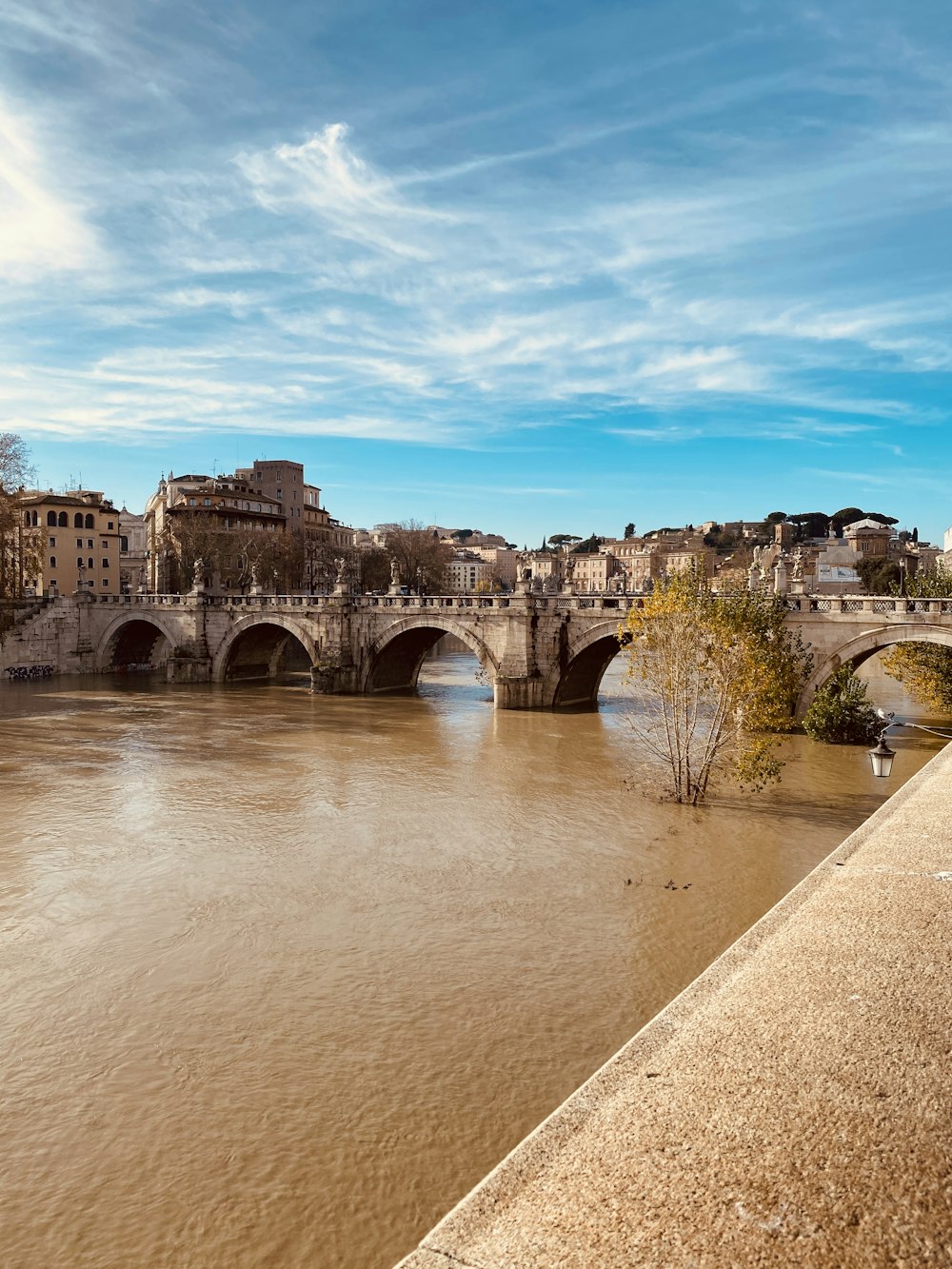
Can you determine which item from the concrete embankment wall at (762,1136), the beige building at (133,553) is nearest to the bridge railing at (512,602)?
the concrete embankment wall at (762,1136)

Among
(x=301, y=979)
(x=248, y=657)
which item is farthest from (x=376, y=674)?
(x=301, y=979)

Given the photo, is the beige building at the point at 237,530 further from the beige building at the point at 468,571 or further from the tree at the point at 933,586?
the beige building at the point at 468,571

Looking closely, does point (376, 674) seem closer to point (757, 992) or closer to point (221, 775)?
point (221, 775)

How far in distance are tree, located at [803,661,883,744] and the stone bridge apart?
4.38ft

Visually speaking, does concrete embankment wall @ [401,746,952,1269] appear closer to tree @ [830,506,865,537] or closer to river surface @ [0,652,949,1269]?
river surface @ [0,652,949,1269]

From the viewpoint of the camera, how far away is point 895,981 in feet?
23.7

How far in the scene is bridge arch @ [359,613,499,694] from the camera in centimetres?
3812

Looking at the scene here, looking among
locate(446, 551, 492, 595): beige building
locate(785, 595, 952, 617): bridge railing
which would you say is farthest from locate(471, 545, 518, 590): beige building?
locate(785, 595, 952, 617): bridge railing

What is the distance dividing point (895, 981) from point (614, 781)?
16265mm

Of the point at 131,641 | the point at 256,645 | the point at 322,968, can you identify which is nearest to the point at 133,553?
the point at 131,641

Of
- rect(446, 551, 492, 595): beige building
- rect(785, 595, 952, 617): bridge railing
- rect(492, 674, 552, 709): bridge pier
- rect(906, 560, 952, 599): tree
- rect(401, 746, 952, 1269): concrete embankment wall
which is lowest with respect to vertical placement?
rect(401, 746, 952, 1269): concrete embankment wall

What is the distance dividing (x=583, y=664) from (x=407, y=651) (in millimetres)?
10924

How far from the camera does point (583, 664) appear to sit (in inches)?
1463

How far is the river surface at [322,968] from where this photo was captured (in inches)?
298
